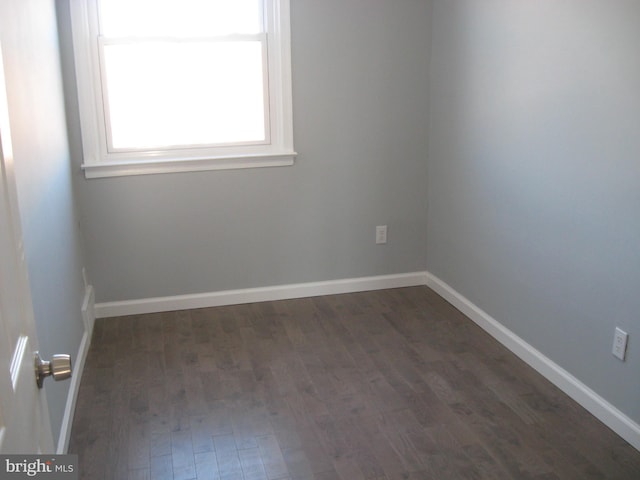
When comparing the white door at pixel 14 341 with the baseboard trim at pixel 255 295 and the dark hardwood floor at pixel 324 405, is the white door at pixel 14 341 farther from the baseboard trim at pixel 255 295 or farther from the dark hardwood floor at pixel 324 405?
the baseboard trim at pixel 255 295

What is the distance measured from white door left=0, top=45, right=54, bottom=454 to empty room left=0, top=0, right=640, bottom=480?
1063 millimetres

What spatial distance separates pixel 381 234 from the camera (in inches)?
161

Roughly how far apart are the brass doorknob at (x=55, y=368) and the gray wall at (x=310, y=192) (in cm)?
255

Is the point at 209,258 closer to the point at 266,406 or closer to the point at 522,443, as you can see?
the point at 266,406

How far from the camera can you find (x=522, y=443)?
2.50 m

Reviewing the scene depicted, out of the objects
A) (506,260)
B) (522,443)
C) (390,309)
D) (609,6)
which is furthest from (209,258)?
(609,6)

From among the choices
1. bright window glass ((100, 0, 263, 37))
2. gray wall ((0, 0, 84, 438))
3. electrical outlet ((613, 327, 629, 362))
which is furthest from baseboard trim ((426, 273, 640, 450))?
gray wall ((0, 0, 84, 438))

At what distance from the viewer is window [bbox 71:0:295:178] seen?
3492mm

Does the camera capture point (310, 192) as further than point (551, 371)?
Yes

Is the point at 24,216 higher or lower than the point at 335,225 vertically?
higher

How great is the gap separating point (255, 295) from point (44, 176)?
1.63 meters

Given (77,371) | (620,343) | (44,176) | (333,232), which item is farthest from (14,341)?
(333,232)

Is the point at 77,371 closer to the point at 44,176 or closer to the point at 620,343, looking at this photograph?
the point at 44,176

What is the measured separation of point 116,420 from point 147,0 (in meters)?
2.19
